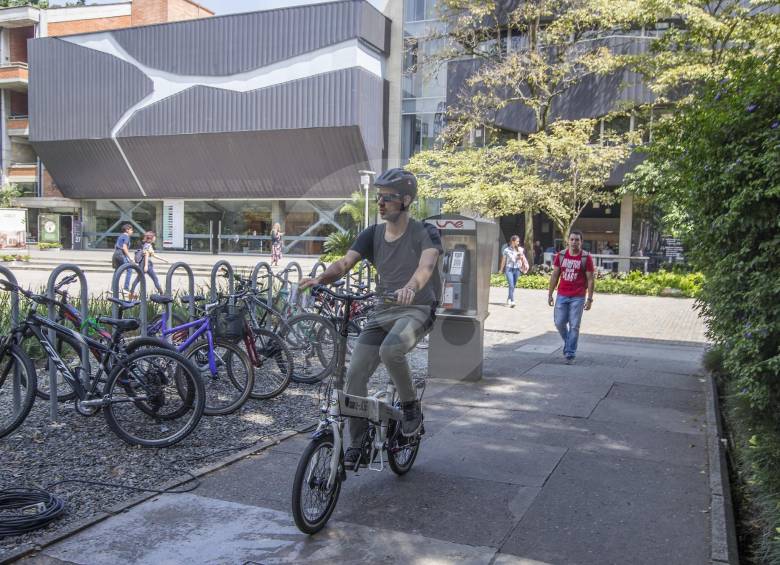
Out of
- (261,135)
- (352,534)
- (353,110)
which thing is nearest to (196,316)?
(352,534)

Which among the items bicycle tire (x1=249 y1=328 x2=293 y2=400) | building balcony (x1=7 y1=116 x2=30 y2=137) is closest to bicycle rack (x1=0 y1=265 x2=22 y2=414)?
bicycle tire (x1=249 y1=328 x2=293 y2=400)

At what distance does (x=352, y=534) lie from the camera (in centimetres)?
378

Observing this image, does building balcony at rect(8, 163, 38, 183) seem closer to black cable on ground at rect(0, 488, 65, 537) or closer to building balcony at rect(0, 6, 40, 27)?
building balcony at rect(0, 6, 40, 27)

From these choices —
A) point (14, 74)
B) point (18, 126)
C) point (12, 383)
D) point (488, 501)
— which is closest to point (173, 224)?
point (18, 126)

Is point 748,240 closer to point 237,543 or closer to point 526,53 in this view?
point 237,543

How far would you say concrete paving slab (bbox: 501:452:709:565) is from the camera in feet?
11.7

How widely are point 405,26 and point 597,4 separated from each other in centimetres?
1362

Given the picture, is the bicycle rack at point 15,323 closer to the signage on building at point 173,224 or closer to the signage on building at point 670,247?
the signage on building at point 670,247

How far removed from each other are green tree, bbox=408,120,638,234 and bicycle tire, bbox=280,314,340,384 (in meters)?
16.7

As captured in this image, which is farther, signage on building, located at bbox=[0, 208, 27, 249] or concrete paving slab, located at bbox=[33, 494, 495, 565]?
signage on building, located at bbox=[0, 208, 27, 249]

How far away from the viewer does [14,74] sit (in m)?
42.5

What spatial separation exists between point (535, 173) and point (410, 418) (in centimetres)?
2135

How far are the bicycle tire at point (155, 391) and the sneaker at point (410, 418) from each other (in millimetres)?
1639

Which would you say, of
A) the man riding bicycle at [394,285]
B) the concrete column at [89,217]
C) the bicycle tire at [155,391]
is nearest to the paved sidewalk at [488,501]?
the man riding bicycle at [394,285]
